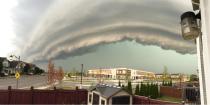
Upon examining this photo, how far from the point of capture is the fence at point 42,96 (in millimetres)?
15344

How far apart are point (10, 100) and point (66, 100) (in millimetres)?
3288

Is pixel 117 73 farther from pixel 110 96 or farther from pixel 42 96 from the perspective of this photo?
pixel 110 96

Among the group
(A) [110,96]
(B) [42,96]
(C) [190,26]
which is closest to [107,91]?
(A) [110,96]

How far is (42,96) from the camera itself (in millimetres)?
15953

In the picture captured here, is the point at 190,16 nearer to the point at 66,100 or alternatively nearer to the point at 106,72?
the point at 66,100

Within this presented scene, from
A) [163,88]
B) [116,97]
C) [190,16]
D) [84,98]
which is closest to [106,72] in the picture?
[163,88]

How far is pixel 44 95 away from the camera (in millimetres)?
15945

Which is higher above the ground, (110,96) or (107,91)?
(107,91)

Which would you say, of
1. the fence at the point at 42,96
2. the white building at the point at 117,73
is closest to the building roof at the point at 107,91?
the fence at the point at 42,96

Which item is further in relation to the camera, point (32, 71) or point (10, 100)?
point (32, 71)

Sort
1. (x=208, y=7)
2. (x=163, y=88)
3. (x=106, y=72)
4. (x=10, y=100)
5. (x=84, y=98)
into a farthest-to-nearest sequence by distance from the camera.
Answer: (x=106, y=72) < (x=163, y=88) < (x=84, y=98) < (x=10, y=100) < (x=208, y=7)

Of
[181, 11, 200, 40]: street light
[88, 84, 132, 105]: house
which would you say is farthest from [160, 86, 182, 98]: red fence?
[181, 11, 200, 40]: street light

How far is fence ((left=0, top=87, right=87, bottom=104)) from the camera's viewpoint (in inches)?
604

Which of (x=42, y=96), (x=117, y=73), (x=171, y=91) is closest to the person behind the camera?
(x=42, y=96)
